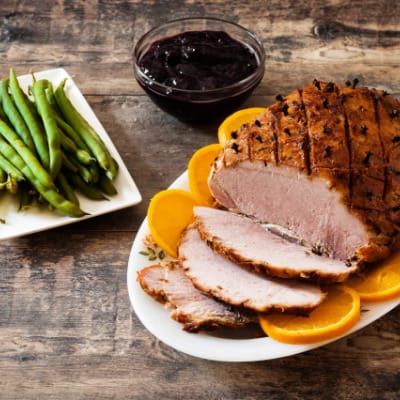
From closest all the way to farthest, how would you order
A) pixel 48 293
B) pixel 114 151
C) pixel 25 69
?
pixel 48 293
pixel 114 151
pixel 25 69

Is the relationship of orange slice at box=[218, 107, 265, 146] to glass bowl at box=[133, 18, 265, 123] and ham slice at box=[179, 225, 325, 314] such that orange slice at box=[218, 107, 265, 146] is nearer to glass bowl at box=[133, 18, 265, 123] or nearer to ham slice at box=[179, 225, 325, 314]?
glass bowl at box=[133, 18, 265, 123]

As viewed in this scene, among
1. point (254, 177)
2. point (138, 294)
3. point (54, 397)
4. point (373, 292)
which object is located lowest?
point (54, 397)

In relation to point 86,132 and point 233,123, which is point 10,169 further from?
point 233,123

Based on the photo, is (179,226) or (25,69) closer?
(179,226)

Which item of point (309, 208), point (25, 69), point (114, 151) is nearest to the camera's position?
point (309, 208)

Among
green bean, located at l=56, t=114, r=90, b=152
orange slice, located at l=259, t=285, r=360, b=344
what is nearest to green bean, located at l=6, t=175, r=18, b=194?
green bean, located at l=56, t=114, r=90, b=152

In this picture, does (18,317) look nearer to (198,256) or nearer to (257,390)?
(198,256)

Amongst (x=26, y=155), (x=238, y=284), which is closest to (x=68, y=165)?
(x=26, y=155)

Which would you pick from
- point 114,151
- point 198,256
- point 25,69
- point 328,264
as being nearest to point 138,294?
point 198,256
